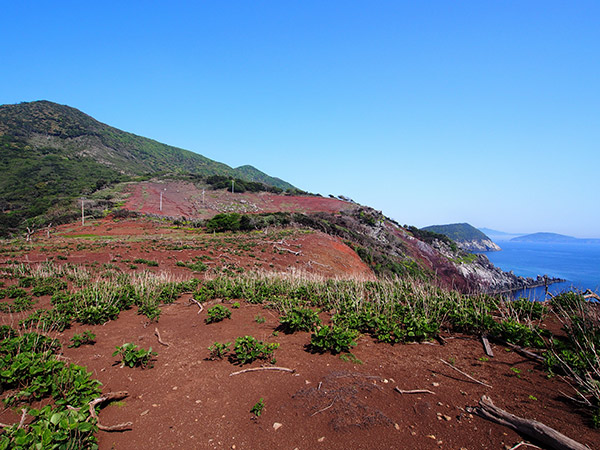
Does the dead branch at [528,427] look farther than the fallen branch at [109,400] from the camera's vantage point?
No

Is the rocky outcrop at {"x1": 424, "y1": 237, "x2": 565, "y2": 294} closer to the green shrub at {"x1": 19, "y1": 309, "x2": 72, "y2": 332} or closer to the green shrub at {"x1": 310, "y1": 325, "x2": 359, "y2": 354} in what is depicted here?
the green shrub at {"x1": 310, "y1": 325, "x2": 359, "y2": 354}

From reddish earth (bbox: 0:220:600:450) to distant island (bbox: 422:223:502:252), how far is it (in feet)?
254

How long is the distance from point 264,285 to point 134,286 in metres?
3.43

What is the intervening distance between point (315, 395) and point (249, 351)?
4.28 ft

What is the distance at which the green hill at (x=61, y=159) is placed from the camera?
158ft

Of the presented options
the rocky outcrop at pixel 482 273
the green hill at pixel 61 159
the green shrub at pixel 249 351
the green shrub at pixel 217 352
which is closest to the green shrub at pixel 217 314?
the green shrub at pixel 217 352

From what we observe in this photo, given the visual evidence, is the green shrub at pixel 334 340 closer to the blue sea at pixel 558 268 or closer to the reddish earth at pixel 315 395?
the reddish earth at pixel 315 395

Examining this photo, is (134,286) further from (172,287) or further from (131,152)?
(131,152)

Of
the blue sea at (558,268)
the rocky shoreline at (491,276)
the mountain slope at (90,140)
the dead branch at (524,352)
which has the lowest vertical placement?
the rocky shoreline at (491,276)

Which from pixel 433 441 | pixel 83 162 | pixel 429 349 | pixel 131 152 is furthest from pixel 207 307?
pixel 131 152

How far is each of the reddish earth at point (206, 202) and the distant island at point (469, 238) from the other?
45.3m

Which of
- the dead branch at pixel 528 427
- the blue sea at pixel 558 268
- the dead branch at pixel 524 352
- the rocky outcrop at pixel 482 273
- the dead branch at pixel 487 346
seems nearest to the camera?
the dead branch at pixel 528 427

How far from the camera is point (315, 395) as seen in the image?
11.0 ft

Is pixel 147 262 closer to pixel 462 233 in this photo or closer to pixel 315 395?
pixel 315 395
